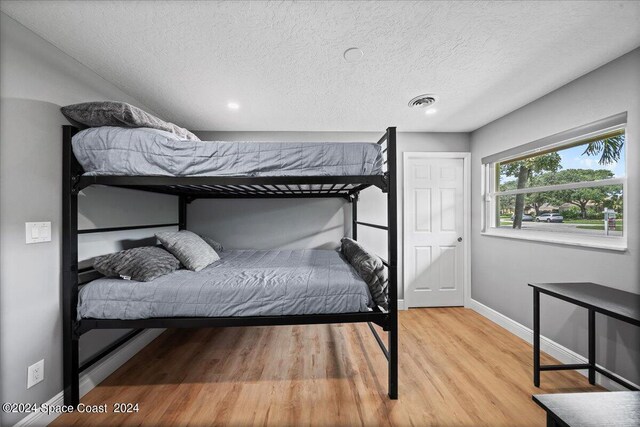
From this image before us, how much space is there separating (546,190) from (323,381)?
2.53 m

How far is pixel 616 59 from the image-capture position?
162 cm

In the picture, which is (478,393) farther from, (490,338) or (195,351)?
(195,351)

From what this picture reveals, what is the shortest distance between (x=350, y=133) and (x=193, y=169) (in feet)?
6.89

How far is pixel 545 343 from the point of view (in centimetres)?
208

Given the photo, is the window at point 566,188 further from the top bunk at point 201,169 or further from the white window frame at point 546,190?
the top bunk at point 201,169

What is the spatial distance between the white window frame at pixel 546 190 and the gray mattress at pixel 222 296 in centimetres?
178

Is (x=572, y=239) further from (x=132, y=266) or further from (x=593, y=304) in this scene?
(x=132, y=266)

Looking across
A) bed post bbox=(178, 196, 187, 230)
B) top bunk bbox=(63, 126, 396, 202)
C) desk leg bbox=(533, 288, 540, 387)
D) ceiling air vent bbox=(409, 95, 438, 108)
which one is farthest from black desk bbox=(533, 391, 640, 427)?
bed post bbox=(178, 196, 187, 230)

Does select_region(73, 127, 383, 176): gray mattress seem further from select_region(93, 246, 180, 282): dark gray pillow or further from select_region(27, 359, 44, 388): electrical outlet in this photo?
select_region(27, 359, 44, 388): electrical outlet

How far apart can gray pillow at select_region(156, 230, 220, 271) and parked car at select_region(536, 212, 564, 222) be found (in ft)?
10.1

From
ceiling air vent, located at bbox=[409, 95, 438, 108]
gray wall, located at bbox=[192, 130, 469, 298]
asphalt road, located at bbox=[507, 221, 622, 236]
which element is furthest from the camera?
gray wall, located at bbox=[192, 130, 469, 298]

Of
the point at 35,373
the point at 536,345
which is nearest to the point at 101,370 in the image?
the point at 35,373

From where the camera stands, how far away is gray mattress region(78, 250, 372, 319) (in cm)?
146

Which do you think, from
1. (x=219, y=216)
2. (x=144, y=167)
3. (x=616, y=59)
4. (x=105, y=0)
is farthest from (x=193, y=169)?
(x=616, y=59)
